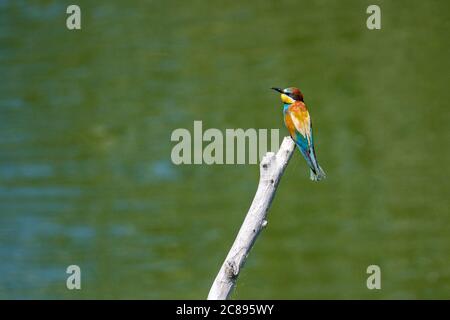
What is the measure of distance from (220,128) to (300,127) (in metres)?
4.62

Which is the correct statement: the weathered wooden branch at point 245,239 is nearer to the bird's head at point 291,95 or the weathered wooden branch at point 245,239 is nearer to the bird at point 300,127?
the bird at point 300,127

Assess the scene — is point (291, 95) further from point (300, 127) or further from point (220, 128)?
point (220, 128)

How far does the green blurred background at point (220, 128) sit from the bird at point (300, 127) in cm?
317

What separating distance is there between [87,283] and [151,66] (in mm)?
2944

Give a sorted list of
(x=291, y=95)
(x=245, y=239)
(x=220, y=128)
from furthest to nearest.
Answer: (x=220, y=128)
(x=291, y=95)
(x=245, y=239)

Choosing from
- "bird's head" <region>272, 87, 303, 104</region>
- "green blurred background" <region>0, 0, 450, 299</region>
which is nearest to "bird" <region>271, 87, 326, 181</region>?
"bird's head" <region>272, 87, 303, 104</region>

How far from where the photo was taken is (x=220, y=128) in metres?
8.33

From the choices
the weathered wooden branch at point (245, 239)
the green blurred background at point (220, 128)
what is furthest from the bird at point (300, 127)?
the green blurred background at point (220, 128)

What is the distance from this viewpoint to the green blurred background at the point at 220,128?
23.6 feet

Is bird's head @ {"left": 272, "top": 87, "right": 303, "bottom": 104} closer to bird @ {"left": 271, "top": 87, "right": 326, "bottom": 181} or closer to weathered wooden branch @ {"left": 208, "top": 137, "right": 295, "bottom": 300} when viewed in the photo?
bird @ {"left": 271, "top": 87, "right": 326, "bottom": 181}

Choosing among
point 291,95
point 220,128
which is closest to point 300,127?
point 291,95

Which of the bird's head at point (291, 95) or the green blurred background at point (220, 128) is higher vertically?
the green blurred background at point (220, 128)

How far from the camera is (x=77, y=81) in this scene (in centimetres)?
945
